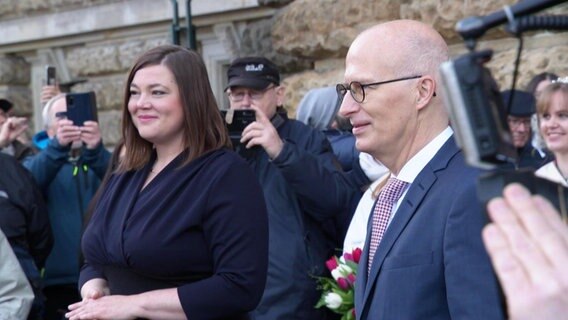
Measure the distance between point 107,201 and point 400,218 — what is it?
122cm

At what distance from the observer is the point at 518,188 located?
1.08m

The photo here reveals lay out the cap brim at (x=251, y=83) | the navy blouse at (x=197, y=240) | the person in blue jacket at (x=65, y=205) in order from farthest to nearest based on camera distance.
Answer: the person in blue jacket at (x=65, y=205) → the cap brim at (x=251, y=83) → the navy blouse at (x=197, y=240)

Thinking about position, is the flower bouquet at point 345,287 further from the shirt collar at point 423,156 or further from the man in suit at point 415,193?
the shirt collar at point 423,156

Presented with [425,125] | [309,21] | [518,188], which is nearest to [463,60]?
[518,188]

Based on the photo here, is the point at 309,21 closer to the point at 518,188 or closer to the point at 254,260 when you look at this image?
the point at 254,260

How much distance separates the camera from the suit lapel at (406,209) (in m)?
2.18

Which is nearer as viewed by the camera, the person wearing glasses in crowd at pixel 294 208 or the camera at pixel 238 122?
the person wearing glasses in crowd at pixel 294 208

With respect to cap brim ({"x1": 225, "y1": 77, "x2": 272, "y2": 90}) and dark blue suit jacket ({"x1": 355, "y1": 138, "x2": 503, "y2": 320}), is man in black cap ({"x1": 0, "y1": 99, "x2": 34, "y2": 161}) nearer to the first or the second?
cap brim ({"x1": 225, "y1": 77, "x2": 272, "y2": 90})

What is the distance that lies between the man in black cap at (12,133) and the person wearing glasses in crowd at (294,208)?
2.07 metres

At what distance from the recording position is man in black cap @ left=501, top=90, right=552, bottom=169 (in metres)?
4.02

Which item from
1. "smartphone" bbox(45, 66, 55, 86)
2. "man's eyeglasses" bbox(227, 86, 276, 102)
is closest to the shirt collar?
"man's eyeglasses" bbox(227, 86, 276, 102)

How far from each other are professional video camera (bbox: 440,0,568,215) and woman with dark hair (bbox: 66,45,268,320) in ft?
5.60

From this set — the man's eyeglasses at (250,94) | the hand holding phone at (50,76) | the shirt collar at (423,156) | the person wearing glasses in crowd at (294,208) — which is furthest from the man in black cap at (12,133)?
the shirt collar at (423,156)

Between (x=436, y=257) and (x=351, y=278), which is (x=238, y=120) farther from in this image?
(x=436, y=257)
